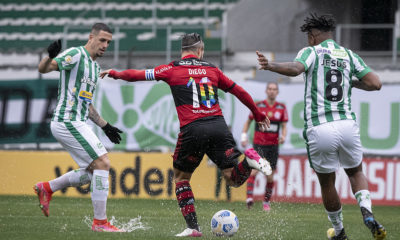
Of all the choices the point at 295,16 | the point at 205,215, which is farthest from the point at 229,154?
the point at 295,16

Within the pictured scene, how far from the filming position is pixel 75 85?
778cm

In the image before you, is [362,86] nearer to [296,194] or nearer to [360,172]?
[360,172]

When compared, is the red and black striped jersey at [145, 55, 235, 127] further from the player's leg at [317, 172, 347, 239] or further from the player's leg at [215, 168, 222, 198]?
the player's leg at [215, 168, 222, 198]

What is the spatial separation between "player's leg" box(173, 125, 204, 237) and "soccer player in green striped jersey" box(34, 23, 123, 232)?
851 millimetres

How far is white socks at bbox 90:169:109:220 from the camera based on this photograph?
7.54 meters

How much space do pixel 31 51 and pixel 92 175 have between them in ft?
32.9

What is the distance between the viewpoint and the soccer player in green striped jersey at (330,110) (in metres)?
6.32

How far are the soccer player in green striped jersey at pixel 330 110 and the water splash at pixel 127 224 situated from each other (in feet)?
7.94

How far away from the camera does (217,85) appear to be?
7.36 meters

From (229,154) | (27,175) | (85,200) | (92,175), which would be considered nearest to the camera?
(229,154)

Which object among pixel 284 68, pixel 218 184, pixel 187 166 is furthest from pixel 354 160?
pixel 218 184

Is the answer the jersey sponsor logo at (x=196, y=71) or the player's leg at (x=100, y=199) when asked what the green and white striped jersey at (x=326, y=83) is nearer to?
the jersey sponsor logo at (x=196, y=71)

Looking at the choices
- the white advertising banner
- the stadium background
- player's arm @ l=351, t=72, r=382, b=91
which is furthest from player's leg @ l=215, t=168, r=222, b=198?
player's arm @ l=351, t=72, r=382, b=91

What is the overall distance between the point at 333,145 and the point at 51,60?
3.07 metres
